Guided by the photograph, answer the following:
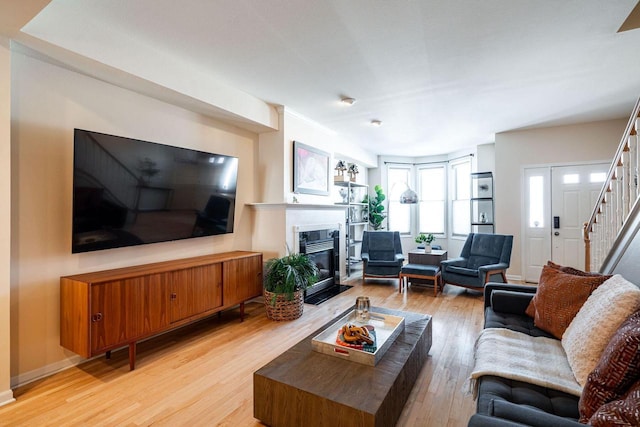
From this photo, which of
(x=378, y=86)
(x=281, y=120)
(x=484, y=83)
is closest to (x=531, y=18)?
(x=484, y=83)

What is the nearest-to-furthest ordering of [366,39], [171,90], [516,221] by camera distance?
[366,39]
[171,90]
[516,221]

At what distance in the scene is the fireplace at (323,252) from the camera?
4598 mm

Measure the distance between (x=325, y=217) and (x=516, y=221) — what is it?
3378 mm

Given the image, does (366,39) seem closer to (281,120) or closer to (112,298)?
(281,120)

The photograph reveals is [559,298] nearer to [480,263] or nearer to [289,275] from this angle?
[289,275]

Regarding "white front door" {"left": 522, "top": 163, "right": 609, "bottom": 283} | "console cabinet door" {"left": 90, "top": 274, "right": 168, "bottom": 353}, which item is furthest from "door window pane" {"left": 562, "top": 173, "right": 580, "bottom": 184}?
"console cabinet door" {"left": 90, "top": 274, "right": 168, "bottom": 353}

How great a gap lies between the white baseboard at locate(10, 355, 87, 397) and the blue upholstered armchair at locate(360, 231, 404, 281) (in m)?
3.90

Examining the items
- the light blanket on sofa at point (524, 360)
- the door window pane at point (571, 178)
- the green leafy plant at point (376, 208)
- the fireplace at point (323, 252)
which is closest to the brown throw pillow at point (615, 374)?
the light blanket on sofa at point (524, 360)

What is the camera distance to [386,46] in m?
2.67

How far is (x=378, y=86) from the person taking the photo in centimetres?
349

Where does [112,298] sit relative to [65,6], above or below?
below

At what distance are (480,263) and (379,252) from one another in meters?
1.62

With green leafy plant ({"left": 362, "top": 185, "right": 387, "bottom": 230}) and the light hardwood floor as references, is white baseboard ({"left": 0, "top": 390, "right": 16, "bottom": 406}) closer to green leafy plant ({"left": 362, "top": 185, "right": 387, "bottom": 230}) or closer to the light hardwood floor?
the light hardwood floor

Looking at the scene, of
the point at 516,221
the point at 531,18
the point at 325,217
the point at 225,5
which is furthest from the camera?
the point at 516,221
